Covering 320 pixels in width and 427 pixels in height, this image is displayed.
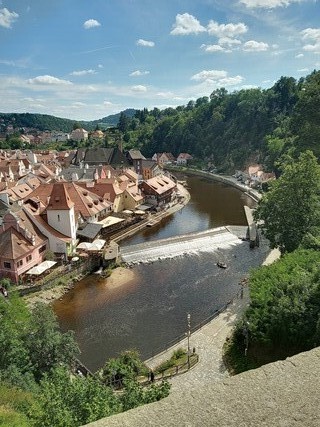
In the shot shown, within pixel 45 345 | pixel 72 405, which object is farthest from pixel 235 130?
pixel 72 405

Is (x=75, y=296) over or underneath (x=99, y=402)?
underneath

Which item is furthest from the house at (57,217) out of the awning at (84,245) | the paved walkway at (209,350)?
the paved walkway at (209,350)

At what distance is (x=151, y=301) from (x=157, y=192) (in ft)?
97.5

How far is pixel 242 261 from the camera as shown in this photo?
36562 millimetres

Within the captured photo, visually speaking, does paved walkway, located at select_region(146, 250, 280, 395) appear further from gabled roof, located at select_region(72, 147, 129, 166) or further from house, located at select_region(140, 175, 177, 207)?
gabled roof, located at select_region(72, 147, 129, 166)

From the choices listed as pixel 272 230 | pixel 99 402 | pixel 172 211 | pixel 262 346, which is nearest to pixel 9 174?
pixel 172 211

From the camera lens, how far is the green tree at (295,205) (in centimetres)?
3016

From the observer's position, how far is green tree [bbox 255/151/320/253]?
30156mm

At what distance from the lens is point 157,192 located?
5738 centimetres

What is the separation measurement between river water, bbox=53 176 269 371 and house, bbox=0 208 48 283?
4.53 metres

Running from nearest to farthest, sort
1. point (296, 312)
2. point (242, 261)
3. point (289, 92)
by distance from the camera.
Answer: point (296, 312) < point (242, 261) < point (289, 92)

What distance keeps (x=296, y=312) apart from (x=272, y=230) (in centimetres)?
1405

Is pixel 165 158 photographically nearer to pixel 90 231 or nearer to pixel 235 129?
pixel 235 129

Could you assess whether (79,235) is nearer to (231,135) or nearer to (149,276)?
(149,276)
